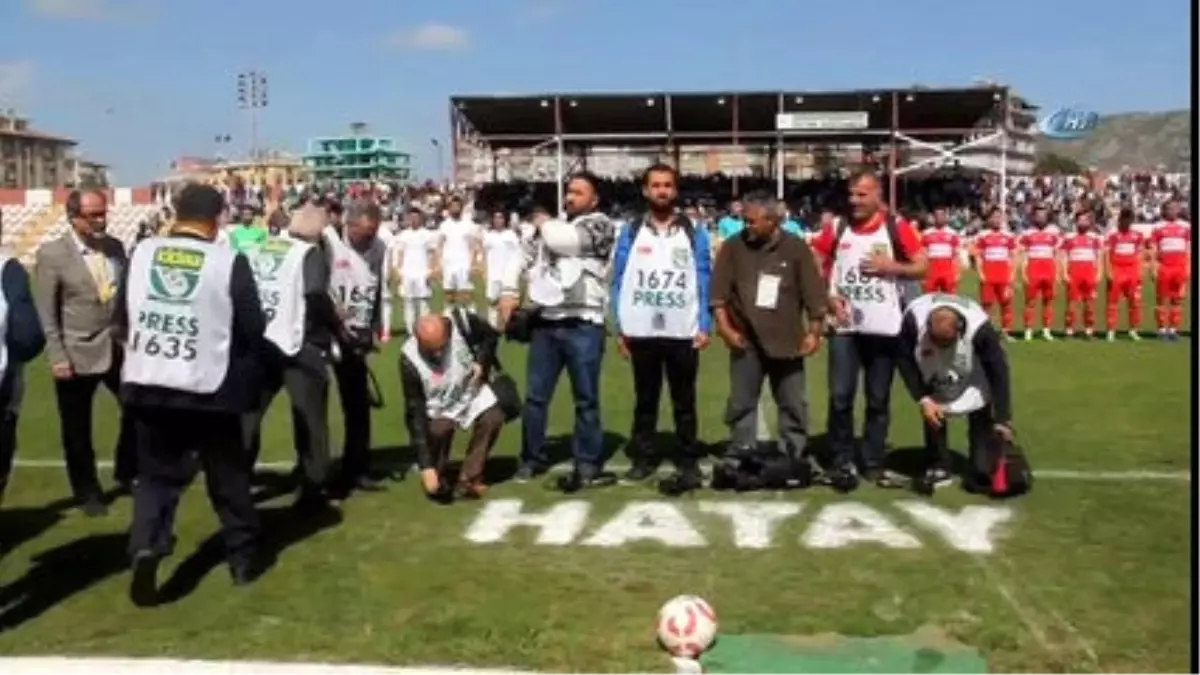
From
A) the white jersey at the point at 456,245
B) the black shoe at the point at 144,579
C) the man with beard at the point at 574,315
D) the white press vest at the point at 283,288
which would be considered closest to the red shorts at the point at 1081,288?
the white jersey at the point at 456,245

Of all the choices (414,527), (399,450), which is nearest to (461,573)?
(414,527)

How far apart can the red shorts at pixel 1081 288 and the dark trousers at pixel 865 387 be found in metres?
→ 10.3

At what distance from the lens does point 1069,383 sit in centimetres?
1346

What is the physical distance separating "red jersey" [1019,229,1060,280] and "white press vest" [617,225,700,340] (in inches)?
444

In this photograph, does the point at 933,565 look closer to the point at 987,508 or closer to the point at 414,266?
the point at 987,508

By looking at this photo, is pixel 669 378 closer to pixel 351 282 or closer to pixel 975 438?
pixel 975 438

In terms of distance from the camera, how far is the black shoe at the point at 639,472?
8.83 m

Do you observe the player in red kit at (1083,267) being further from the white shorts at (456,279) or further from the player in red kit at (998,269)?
the white shorts at (456,279)

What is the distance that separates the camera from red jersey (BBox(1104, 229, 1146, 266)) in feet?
59.5

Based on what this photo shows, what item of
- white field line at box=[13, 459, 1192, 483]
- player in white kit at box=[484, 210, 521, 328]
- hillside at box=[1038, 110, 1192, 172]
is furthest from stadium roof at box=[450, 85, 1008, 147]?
hillside at box=[1038, 110, 1192, 172]

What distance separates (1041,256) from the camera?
733 inches

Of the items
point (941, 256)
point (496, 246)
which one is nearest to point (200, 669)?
point (496, 246)

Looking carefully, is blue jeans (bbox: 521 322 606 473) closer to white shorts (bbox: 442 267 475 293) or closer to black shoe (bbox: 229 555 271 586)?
black shoe (bbox: 229 555 271 586)

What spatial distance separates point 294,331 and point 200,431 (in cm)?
116
